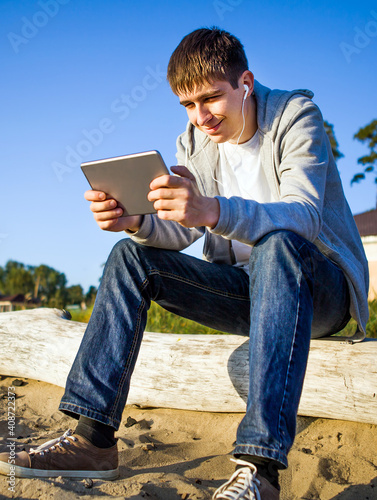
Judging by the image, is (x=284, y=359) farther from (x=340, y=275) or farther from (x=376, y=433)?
(x=376, y=433)

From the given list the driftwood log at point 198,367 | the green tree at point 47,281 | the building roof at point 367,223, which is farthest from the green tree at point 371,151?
the green tree at point 47,281

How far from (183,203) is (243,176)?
0.99m

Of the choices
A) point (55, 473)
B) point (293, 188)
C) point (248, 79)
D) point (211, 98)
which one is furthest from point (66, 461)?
point (248, 79)

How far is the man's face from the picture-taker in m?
2.33

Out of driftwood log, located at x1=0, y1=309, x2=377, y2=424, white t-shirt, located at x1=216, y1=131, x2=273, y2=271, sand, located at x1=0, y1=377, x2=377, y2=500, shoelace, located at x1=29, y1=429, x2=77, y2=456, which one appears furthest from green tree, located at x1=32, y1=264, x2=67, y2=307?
shoelace, located at x1=29, y1=429, x2=77, y2=456

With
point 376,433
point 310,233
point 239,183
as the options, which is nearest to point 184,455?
point 376,433

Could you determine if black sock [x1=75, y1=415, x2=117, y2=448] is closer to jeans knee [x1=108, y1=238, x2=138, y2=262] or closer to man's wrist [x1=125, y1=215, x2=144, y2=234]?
jeans knee [x1=108, y1=238, x2=138, y2=262]

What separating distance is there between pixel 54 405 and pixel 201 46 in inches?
106

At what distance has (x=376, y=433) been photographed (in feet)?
8.17

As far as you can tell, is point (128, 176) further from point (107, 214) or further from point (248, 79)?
point (248, 79)

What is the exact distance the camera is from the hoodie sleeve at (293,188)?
6.09 feet

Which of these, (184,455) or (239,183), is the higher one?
(239,183)

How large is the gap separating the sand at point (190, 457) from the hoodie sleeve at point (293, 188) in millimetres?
1125

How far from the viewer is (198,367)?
2.92m
